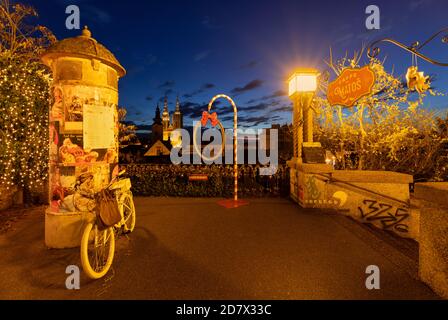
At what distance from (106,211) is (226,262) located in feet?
7.39

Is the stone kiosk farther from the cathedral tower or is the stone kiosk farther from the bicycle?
the cathedral tower

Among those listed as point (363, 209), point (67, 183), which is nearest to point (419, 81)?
point (363, 209)

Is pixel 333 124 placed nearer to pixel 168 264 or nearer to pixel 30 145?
pixel 168 264

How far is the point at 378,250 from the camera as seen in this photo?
5281 mm

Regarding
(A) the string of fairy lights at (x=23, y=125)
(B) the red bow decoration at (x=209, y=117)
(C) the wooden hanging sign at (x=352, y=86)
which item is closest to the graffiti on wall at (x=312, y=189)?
(C) the wooden hanging sign at (x=352, y=86)

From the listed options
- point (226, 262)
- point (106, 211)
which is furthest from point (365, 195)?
point (106, 211)

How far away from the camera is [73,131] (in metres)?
5.56

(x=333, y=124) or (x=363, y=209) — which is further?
(x=333, y=124)

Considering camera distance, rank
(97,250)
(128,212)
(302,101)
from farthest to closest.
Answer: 1. (302,101)
2. (128,212)
3. (97,250)

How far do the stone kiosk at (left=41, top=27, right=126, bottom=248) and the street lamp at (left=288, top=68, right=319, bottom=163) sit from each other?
6.33 meters

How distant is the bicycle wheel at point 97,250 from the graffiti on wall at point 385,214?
6.70 m

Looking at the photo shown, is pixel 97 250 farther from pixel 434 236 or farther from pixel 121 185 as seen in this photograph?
pixel 434 236

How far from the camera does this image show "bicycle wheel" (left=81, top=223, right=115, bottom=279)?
13.3 ft
